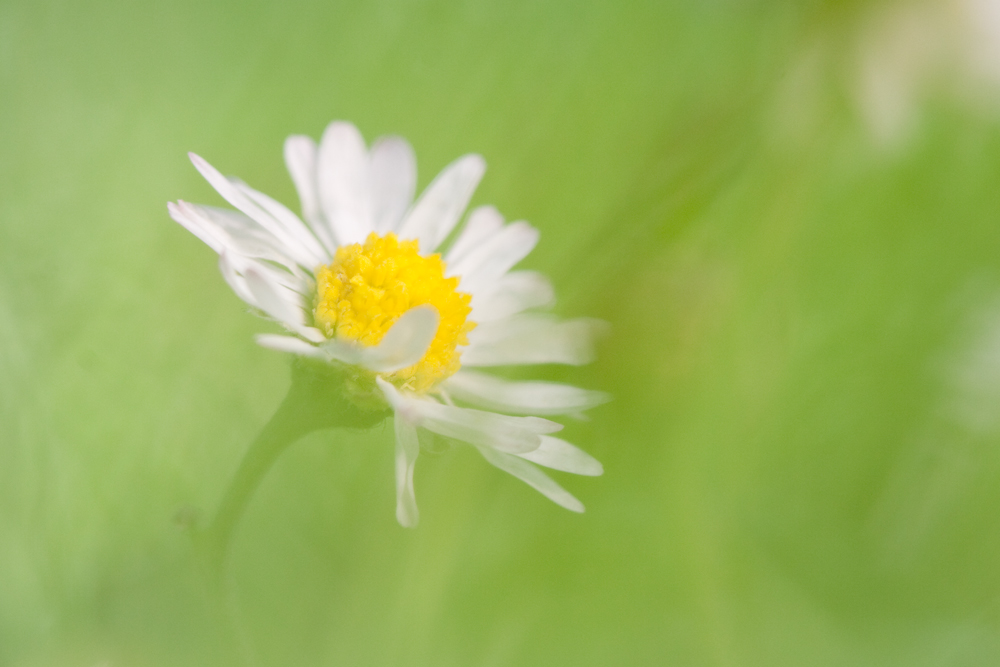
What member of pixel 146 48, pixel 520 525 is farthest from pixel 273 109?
pixel 520 525

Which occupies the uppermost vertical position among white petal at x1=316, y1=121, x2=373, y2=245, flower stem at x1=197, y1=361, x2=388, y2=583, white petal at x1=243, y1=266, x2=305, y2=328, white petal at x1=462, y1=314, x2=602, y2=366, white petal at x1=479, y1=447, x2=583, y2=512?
white petal at x1=316, y1=121, x2=373, y2=245

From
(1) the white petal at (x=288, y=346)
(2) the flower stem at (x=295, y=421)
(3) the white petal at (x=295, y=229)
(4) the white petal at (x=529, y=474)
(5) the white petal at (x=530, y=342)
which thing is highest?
(5) the white petal at (x=530, y=342)

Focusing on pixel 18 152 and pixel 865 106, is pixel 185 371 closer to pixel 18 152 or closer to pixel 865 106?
pixel 18 152

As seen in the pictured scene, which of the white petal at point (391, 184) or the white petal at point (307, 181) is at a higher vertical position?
the white petal at point (391, 184)
